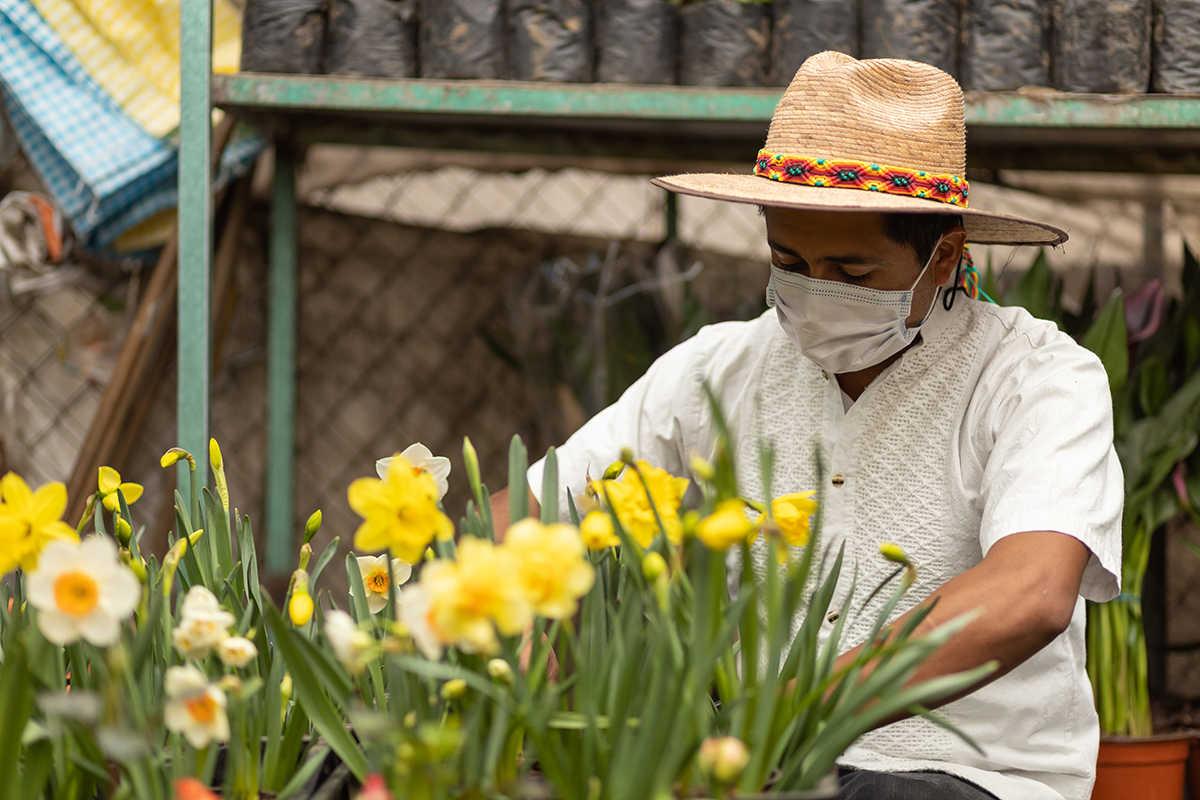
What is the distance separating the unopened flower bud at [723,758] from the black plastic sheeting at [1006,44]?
56.5 inches

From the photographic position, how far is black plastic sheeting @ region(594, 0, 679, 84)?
1632mm

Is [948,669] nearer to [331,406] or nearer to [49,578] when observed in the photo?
[49,578]

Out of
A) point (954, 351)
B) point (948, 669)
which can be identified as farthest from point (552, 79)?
point (948, 669)

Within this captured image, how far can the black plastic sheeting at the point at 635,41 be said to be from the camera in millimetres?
1632

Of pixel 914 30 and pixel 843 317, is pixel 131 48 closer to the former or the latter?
pixel 914 30

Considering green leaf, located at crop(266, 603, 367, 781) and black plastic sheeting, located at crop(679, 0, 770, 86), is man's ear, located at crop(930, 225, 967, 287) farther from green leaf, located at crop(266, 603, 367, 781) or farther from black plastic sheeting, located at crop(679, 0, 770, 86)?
green leaf, located at crop(266, 603, 367, 781)

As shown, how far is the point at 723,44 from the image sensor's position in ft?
5.37

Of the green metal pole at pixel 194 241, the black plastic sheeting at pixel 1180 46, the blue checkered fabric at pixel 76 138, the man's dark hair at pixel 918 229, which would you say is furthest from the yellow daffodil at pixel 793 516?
the blue checkered fabric at pixel 76 138

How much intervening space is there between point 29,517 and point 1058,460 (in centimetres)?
84

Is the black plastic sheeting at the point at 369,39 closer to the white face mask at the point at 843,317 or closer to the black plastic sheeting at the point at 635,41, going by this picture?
the black plastic sheeting at the point at 635,41

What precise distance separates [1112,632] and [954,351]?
0.93 meters

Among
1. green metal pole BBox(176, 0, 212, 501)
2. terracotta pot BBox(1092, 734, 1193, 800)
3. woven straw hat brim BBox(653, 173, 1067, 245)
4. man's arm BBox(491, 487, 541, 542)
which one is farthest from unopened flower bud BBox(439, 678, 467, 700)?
terracotta pot BBox(1092, 734, 1193, 800)

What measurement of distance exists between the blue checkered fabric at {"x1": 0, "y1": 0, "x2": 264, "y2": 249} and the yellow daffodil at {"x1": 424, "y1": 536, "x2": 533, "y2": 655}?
5.43 feet

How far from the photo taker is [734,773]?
18.1 inches
